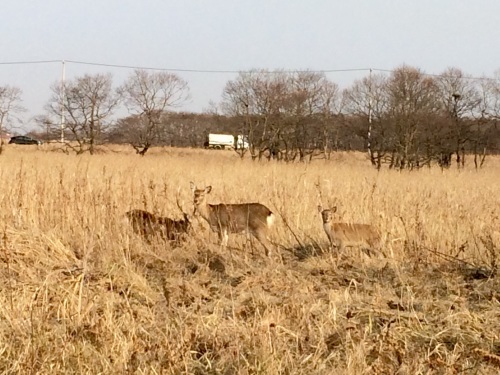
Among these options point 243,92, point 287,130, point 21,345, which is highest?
point 243,92

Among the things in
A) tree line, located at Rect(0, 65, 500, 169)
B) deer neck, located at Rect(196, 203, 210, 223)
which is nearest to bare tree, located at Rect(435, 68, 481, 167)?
tree line, located at Rect(0, 65, 500, 169)

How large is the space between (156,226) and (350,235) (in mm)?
2431

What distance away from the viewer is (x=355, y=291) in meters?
4.66

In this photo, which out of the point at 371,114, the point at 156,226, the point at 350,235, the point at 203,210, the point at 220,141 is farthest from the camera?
the point at 220,141

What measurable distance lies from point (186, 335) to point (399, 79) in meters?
26.3

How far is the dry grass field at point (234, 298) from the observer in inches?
129

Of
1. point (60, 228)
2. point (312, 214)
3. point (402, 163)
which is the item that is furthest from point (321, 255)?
point (402, 163)

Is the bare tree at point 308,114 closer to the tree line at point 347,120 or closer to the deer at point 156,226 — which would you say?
the tree line at point 347,120

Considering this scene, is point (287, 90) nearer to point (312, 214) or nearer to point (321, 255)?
point (312, 214)

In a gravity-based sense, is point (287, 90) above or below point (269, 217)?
above

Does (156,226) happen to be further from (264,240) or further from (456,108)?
(456,108)

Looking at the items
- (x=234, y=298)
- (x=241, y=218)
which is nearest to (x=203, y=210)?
(x=241, y=218)

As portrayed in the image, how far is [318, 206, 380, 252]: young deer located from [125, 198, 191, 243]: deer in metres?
1.89

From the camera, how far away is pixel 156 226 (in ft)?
21.1
